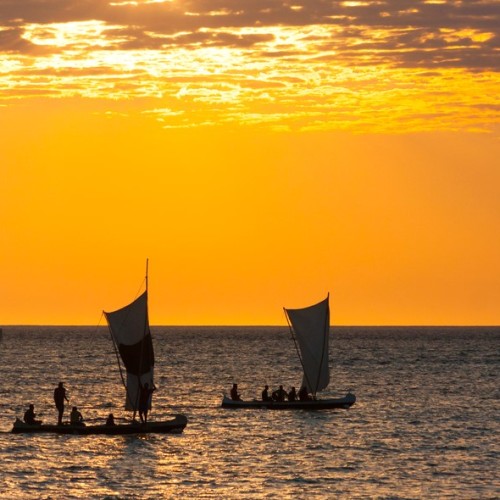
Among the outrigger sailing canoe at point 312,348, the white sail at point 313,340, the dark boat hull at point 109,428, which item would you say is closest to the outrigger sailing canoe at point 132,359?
the dark boat hull at point 109,428

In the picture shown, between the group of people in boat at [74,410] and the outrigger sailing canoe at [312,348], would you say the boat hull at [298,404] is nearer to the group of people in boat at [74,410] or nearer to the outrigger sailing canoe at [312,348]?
the outrigger sailing canoe at [312,348]

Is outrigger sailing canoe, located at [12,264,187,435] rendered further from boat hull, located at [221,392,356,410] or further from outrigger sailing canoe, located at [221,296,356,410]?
outrigger sailing canoe, located at [221,296,356,410]

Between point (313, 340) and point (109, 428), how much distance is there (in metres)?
23.4

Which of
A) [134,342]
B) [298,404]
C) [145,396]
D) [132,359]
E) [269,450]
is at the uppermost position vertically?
[134,342]

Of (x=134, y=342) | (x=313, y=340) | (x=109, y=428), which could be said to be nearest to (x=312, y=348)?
(x=313, y=340)

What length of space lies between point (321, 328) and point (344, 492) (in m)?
36.6

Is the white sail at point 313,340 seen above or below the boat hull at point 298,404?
above

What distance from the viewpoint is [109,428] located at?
60969 mm

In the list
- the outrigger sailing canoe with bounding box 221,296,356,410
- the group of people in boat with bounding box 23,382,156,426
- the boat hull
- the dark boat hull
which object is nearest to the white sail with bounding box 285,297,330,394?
the outrigger sailing canoe with bounding box 221,296,356,410

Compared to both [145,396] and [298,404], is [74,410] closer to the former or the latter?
[145,396]

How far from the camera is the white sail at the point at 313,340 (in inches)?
3194

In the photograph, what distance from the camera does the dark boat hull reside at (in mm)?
61031

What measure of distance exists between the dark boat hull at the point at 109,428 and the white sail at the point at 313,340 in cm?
1947

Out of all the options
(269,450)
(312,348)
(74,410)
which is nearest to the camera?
(269,450)
